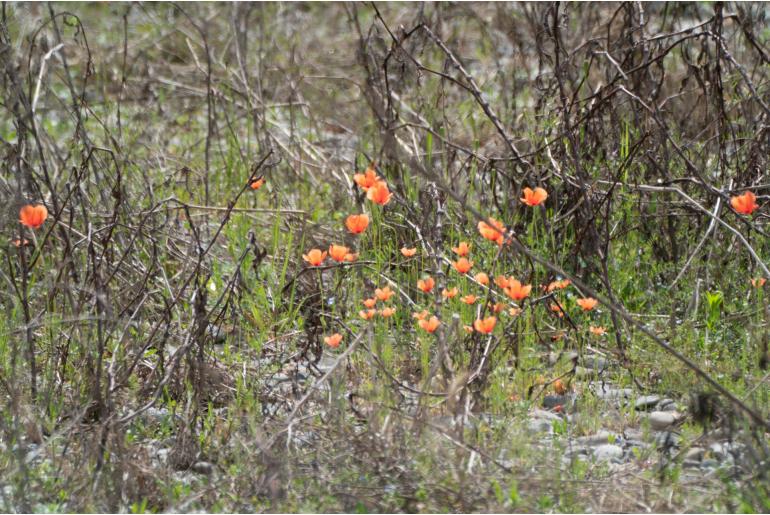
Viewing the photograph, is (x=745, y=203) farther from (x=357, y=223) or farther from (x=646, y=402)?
(x=357, y=223)

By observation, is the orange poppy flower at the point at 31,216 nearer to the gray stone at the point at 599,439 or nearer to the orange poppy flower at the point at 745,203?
the gray stone at the point at 599,439

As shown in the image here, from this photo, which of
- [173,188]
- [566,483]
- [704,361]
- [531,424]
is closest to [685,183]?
[704,361]

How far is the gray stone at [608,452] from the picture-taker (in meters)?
2.86

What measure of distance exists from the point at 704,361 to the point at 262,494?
5.41 feet

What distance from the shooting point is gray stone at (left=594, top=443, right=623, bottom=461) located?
9.37 ft

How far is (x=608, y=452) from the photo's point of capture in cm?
288

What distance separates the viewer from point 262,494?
264cm

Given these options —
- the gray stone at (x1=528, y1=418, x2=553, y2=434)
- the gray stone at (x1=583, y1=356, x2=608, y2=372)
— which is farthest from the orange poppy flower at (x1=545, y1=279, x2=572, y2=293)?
the gray stone at (x1=528, y1=418, x2=553, y2=434)

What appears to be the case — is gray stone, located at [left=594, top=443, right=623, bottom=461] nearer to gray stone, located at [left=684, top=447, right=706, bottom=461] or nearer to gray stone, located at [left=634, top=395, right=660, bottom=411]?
gray stone, located at [left=684, top=447, right=706, bottom=461]

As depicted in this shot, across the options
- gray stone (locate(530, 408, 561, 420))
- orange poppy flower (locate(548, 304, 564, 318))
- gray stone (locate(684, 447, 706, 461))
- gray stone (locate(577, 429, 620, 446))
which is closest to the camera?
gray stone (locate(684, 447, 706, 461))

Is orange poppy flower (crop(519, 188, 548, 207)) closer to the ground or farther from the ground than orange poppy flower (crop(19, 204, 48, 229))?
farther from the ground

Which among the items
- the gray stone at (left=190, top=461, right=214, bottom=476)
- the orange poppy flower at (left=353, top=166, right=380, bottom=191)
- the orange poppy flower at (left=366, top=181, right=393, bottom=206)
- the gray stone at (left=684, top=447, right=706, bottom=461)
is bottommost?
the gray stone at (left=190, top=461, right=214, bottom=476)

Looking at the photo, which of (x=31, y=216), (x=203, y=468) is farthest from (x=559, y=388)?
(x=31, y=216)

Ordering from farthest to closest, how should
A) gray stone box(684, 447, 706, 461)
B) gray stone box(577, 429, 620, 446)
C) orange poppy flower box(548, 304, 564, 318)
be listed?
orange poppy flower box(548, 304, 564, 318) → gray stone box(577, 429, 620, 446) → gray stone box(684, 447, 706, 461)
